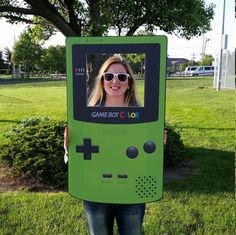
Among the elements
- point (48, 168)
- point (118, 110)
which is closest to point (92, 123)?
point (118, 110)

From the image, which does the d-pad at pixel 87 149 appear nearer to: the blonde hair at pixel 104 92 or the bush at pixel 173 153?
the blonde hair at pixel 104 92

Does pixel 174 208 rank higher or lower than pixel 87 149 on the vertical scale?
lower

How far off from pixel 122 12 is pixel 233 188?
3200 millimetres

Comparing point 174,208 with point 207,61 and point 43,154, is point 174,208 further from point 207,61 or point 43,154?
point 207,61

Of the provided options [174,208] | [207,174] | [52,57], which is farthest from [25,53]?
[174,208]

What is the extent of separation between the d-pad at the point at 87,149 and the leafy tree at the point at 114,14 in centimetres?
345

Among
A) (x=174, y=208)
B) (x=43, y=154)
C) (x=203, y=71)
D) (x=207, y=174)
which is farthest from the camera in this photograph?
(x=203, y=71)

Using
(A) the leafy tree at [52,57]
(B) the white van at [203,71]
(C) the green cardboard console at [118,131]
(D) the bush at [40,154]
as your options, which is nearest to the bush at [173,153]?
(D) the bush at [40,154]

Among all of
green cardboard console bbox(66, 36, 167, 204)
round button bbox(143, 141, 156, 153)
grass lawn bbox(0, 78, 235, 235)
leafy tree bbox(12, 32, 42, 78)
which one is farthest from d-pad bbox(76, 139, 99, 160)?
leafy tree bbox(12, 32, 42, 78)

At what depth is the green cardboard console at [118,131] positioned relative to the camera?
6.55ft

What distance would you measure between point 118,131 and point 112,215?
572mm

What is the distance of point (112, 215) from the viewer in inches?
90.7

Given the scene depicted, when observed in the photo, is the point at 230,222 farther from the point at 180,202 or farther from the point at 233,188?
the point at 233,188

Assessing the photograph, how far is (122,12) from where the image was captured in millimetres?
6199
